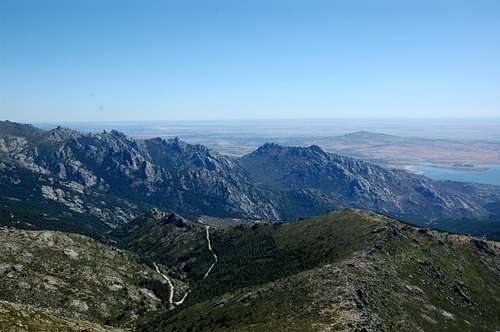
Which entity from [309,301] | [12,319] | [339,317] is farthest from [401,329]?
[12,319]

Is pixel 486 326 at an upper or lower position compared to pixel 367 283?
lower

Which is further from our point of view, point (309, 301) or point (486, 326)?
point (486, 326)

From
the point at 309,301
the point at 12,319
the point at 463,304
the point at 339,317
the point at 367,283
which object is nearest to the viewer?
the point at 12,319

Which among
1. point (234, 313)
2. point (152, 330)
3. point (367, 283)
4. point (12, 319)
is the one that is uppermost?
point (12, 319)

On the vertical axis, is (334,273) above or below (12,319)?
below

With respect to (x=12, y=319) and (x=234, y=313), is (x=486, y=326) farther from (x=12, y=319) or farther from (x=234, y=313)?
(x=12, y=319)

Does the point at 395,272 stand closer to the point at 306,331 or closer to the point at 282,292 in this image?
the point at 282,292

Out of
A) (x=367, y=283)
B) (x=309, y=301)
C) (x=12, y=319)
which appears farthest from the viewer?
(x=367, y=283)

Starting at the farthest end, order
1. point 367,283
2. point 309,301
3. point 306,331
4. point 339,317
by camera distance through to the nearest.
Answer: point 367,283
point 309,301
point 339,317
point 306,331

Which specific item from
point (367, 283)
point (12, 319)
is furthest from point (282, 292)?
point (12, 319)
